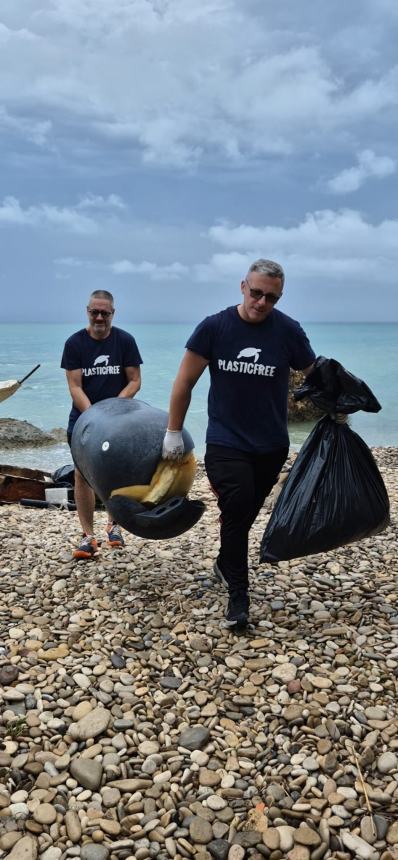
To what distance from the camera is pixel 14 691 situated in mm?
3605

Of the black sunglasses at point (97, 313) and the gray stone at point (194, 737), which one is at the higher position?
the black sunglasses at point (97, 313)

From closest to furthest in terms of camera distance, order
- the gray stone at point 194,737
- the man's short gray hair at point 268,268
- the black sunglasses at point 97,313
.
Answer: the gray stone at point 194,737 < the man's short gray hair at point 268,268 < the black sunglasses at point 97,313

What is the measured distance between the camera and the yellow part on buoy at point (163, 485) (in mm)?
Result: 4227

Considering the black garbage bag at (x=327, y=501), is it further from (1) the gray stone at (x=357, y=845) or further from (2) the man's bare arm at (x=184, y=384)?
(1) the gray stone at (x=357, y=845)

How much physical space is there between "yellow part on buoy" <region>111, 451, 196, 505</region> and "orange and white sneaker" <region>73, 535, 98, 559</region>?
4.35 feet

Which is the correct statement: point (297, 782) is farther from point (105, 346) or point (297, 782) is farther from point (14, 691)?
point (105, 346)

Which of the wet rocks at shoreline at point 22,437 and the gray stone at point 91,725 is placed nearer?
the gray stone at point 91,725

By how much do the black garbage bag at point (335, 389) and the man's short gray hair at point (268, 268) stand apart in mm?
585

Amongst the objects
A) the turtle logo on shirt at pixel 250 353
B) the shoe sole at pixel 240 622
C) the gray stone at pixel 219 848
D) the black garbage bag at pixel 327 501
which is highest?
the turtle logo on shirt at pixel 250 353

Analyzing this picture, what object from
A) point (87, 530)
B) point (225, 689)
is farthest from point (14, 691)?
point (87, 530)

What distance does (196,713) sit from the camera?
11.3ft

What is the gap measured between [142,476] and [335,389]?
1.31m

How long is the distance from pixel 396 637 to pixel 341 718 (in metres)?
0.88

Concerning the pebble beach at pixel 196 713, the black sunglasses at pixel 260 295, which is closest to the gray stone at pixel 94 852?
the pebble beach at pixel 196 713
